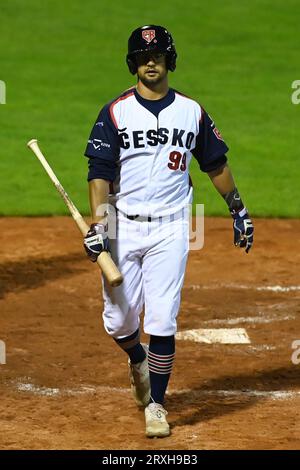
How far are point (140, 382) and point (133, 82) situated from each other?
11342mm

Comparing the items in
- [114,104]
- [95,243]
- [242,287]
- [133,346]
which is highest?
[114,104]

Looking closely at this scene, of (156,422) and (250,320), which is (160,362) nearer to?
(156,422)

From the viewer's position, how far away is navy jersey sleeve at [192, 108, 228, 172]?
6703 millimetres

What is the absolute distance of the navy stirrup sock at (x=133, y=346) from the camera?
6.88 m

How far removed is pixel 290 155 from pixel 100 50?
584cm

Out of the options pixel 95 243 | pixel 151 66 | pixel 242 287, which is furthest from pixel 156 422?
pixel 242 287

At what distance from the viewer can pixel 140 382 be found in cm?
696

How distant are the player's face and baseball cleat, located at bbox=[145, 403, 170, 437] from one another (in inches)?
71.3

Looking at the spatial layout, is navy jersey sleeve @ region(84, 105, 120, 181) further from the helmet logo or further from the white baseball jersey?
the helmet logo

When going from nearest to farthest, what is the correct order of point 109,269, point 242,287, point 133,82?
point 109,269 < point 242,287 < point 133,82

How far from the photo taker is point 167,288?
6.55 meters

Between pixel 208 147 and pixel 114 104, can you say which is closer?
pixel 114 104

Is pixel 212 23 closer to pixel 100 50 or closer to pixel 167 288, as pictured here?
pixel 100 50

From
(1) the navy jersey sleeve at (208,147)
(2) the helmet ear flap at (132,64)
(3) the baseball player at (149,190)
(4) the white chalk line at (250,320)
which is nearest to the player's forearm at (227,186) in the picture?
(1) the navy jersey sleeve at (208,147)
